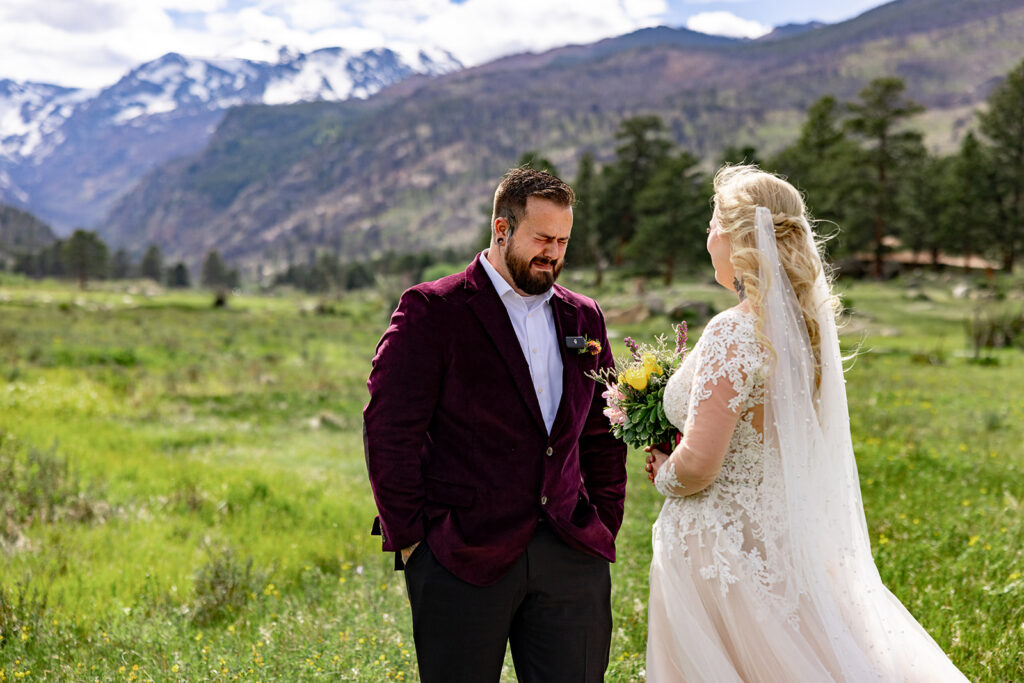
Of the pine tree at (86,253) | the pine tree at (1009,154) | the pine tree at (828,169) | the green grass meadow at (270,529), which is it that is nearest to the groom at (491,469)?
the green grass meadow at (270,529)

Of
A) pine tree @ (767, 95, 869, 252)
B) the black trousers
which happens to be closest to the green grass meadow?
the black trousers

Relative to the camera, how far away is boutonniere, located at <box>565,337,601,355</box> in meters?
3.21

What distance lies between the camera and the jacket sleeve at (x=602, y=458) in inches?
136

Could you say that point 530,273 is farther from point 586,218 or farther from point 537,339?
point 586,218

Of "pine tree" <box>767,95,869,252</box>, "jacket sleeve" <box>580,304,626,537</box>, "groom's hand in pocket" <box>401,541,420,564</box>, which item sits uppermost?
"pine tree" <box>767,95,869,252</box>

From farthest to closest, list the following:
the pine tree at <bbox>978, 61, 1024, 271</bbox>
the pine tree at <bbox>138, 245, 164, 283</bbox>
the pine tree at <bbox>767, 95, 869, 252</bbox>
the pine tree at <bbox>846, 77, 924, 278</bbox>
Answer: the pine tree at <bbox>138, 245, 164, 283</bbox>
the pine tree at <bbox>846, 77, 924, 278</bbox>
the pine tree at <bbox>767, 95, 869, 252</bbox>
the pine tree at <bbox>978, 61, 1024, 271</bbox>

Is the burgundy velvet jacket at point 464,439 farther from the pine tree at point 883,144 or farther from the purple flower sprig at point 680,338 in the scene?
the pine tree at point 883,144

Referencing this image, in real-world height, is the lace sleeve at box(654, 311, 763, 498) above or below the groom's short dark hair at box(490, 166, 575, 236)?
below

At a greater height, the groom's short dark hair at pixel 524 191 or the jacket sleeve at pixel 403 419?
the groom's short dark hair at pixel 524 191

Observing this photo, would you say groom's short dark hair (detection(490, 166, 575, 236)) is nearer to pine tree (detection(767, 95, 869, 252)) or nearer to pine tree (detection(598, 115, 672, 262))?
pine tree (detection(767, 95, 869, 252))

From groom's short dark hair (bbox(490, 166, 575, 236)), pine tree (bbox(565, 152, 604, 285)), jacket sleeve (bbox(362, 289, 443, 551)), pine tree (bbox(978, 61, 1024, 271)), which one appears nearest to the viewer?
jacket sleeve (bbox(362, 289, 443, 551))

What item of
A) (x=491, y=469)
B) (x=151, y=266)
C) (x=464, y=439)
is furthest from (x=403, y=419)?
(x=151, y=266)

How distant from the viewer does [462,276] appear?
3188 mm

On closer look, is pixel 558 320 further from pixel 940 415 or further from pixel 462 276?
pixel 940 415
